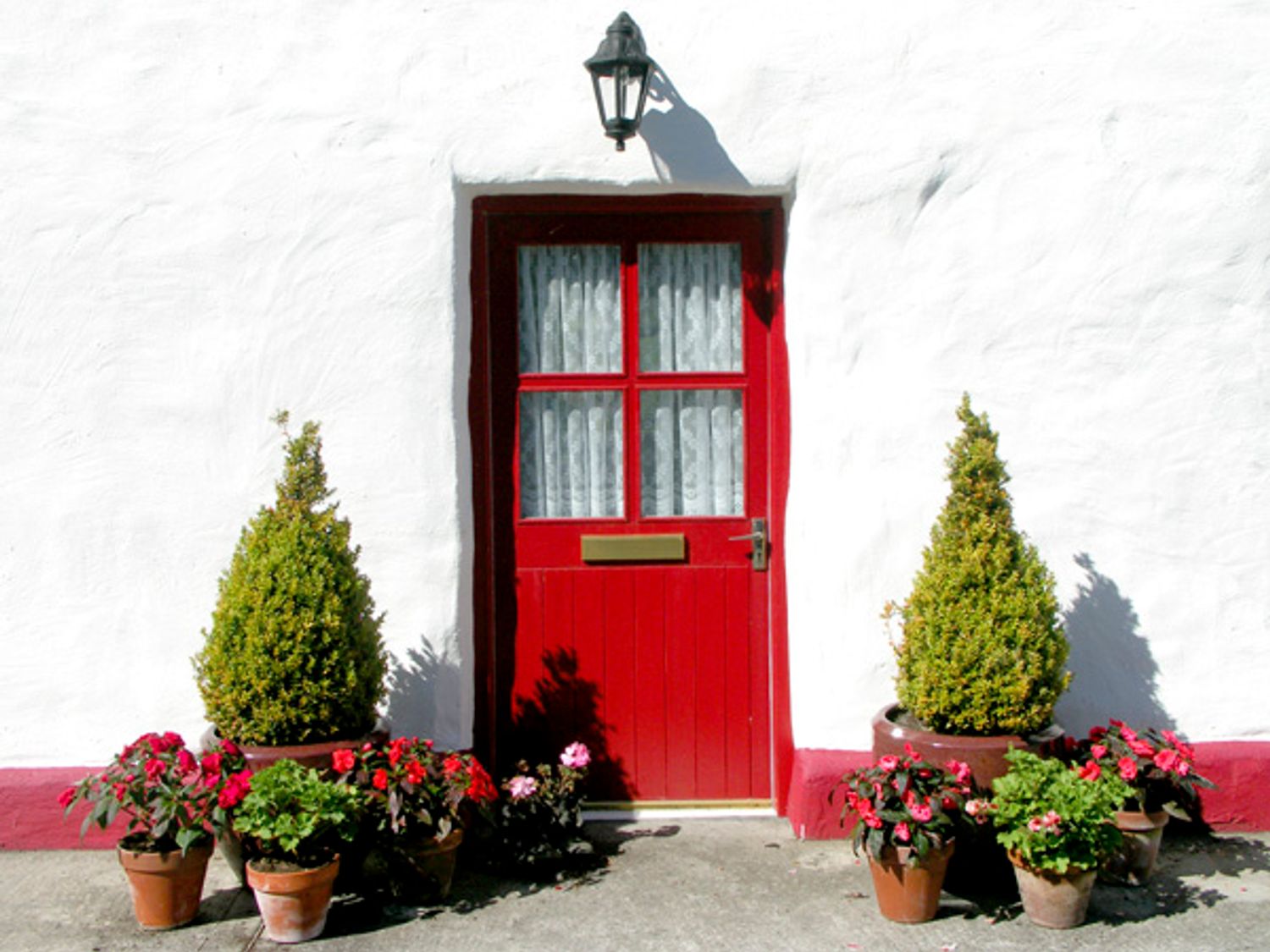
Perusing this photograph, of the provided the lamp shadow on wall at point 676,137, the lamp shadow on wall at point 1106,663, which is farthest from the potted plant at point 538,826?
the lamp shadow on wall at point 676,137

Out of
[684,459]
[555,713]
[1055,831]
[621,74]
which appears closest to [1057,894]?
[1055,831]

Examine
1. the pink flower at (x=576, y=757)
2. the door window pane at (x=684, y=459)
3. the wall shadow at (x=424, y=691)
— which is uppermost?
the door window pane at (x=684, y=459)

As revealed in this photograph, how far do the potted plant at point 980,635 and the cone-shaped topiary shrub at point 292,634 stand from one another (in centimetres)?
179

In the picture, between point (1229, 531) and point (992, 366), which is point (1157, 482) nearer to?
point (1229, 531)

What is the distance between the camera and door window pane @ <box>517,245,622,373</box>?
5.28 m

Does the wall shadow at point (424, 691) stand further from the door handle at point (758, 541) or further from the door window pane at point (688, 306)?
the door window pane at point (688, 306)

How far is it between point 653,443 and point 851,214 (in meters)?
1.13

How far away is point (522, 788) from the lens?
4.70 m

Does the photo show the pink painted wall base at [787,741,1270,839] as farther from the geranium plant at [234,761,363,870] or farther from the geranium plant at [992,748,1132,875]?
the geranium plant at [234,761,363,870]

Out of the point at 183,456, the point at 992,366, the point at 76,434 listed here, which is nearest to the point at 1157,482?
the point at 992,366

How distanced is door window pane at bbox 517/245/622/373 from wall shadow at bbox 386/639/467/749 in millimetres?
1145

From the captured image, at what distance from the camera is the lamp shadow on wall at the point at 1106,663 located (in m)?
5.04

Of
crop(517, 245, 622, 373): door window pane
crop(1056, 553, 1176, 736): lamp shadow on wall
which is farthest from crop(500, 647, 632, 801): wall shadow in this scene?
crop(1056, 553, 1176, 736): lamp shadow on wall

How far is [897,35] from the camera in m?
4.99
